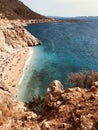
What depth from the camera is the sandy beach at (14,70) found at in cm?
5028

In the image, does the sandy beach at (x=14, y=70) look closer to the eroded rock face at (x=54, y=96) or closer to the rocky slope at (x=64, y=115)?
the eroded rock face at (x=54, y=96)

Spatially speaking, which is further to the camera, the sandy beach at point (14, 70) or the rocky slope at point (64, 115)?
the sandy beach at point (14, 70)

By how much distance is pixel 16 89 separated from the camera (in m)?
47.5

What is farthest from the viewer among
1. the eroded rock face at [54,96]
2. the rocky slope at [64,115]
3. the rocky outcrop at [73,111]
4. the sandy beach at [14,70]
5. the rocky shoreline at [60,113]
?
the sandy beach at [14,70]

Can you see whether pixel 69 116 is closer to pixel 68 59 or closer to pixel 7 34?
pixel 68 59

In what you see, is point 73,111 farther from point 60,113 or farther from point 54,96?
point 54,96

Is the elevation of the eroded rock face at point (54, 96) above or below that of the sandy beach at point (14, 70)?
above

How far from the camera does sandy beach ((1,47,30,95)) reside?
50281 millimetres

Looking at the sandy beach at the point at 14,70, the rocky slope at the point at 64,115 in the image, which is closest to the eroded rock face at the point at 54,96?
the rocky slope at the point at 64,115

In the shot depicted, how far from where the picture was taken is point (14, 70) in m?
60.3

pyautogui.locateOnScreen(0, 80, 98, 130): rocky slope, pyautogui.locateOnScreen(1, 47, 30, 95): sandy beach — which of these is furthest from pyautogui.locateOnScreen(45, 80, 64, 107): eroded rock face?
pyautogui.locateOnScreen(1, 47, 30, 95): sandy beach

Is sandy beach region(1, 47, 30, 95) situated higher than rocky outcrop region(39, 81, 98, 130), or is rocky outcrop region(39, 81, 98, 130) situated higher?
rocky outcrop region(39, 81, 98, 130)

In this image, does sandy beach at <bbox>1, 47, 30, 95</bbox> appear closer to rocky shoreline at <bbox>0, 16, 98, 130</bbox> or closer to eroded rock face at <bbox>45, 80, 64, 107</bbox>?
eroded rock face at <bbox>45, 80, 64, 107</bbox>

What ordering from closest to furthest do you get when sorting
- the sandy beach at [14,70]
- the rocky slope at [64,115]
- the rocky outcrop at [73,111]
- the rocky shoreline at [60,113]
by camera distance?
the rocky outcrop at [73,111] → the rocky slope at [64,115] → the rocky shoreline at [60,113] → the sandy beach at [14,70]
